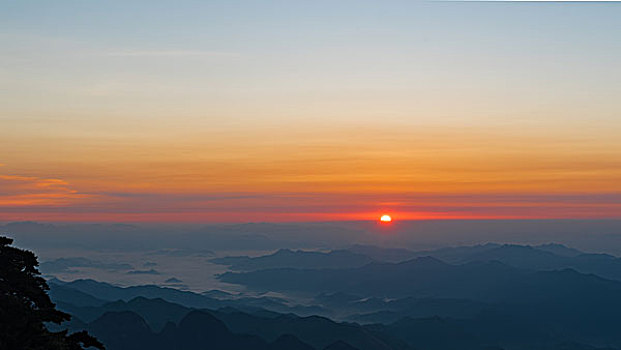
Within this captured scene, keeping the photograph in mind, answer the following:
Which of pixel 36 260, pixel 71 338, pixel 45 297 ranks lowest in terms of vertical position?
pixel 71 338

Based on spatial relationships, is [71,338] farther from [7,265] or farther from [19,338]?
[7,265]

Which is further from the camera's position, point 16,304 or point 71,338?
point 71,338

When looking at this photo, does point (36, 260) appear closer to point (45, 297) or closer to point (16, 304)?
point (45, 297)

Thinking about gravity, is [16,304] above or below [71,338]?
above

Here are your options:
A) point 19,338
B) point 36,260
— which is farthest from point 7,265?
point 19,338

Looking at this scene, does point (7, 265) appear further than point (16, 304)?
Yes

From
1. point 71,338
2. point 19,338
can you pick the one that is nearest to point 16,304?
point 19,338
